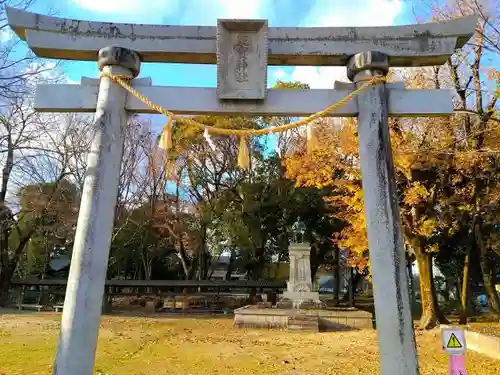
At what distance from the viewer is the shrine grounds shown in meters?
7.42

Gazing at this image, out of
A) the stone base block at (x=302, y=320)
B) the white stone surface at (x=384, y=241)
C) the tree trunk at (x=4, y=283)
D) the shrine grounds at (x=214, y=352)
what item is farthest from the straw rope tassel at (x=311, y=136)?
the tree trunk at (x=4, y=283)

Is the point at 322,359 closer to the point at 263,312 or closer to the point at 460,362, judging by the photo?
the point at 460,362

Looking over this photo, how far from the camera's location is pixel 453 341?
4074mm

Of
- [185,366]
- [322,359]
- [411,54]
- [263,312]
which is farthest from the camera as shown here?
[263,312]

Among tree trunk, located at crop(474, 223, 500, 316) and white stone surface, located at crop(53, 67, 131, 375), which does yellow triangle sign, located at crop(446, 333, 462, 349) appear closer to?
white stone surface, located at crop(53, 67, 131, 375)

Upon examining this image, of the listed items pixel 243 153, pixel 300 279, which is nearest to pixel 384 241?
pixel 243 153

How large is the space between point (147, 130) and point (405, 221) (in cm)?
1448

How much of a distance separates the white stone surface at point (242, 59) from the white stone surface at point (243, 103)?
121mm

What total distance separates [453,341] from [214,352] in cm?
618

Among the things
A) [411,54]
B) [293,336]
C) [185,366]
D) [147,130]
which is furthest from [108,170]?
[147,130]

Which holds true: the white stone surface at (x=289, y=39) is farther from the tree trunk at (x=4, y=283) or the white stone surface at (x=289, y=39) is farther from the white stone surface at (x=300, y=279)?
the tree trunk at (x=4, y=283)

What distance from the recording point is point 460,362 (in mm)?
4035

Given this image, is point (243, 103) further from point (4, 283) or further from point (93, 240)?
point (4, 283)

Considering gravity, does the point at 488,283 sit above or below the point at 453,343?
above
